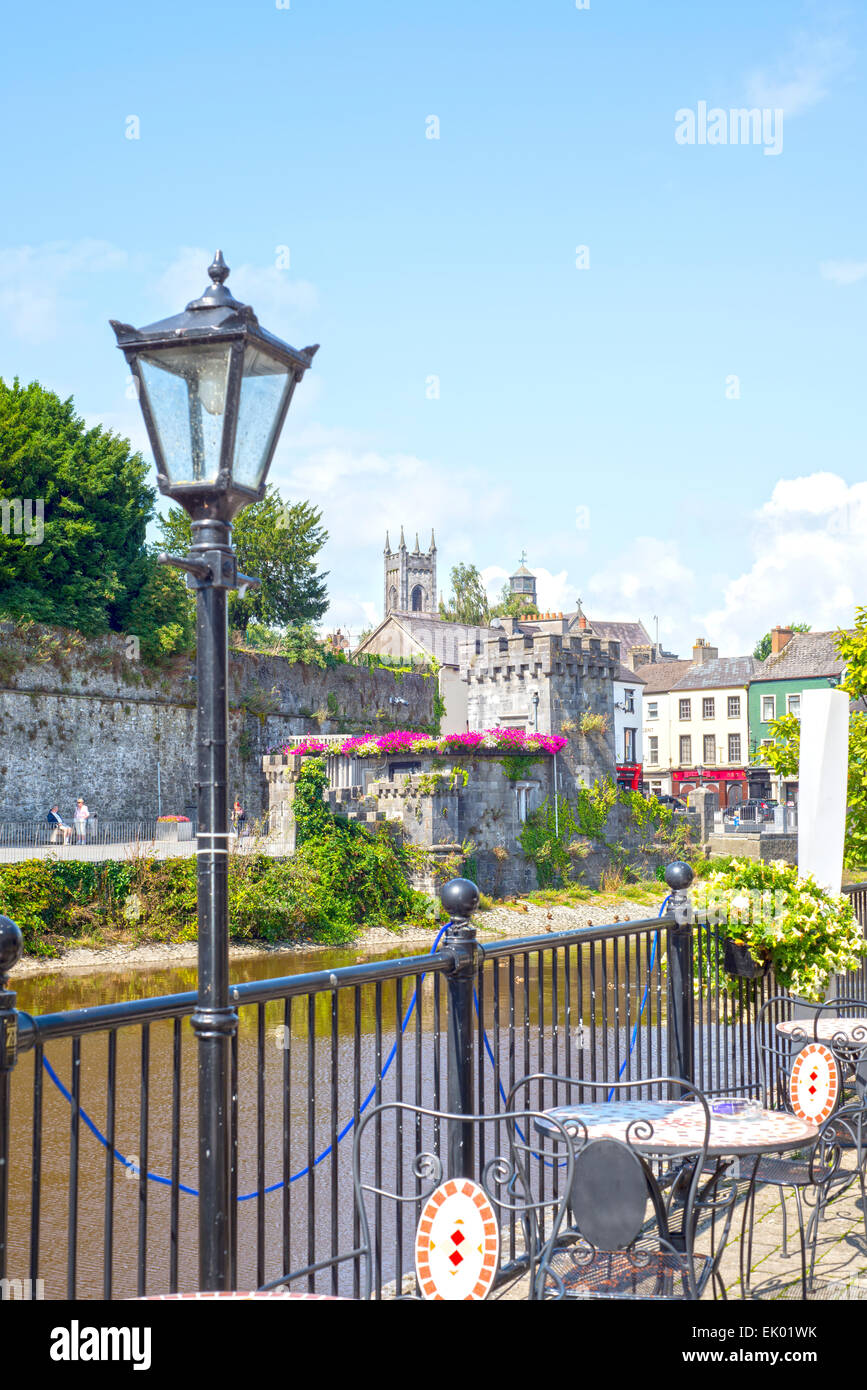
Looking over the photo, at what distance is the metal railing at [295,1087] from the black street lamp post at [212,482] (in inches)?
7.7

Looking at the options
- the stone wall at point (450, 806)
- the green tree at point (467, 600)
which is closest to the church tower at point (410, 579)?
the green tree at point (467, 600)

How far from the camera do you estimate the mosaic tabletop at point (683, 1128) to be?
3525mm

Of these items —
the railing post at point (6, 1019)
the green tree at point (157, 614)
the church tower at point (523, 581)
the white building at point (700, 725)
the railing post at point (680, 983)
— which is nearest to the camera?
the railing post at point (6, 1019)

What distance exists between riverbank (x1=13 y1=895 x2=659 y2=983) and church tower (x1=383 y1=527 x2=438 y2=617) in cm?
6317

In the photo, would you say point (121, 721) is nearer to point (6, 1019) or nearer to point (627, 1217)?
point (6, 1019)

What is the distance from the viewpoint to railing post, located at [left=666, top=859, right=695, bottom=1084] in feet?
19.3

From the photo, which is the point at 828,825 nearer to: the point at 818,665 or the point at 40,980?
the point at 40,980

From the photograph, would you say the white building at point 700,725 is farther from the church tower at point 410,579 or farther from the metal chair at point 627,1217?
the metal chair at point 627,1217

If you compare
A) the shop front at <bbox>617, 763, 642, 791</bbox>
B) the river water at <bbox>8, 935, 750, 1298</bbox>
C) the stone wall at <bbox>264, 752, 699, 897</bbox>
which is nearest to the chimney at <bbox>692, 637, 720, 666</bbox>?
the shop front at <bbox>617, 763, 642, 791</bbox>

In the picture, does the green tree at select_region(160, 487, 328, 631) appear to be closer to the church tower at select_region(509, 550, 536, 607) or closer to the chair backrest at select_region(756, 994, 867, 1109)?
the church tower at select_region(509, 550, 536, 607)

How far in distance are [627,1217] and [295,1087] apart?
36.7 feet

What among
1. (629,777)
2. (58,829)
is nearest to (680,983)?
(58,829)

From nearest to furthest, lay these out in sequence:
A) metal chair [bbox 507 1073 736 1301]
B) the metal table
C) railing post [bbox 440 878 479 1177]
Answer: metal chair [bbox 507 1073 736 1301] < the metal table < railing post [bbox 440 878 479 1177]
